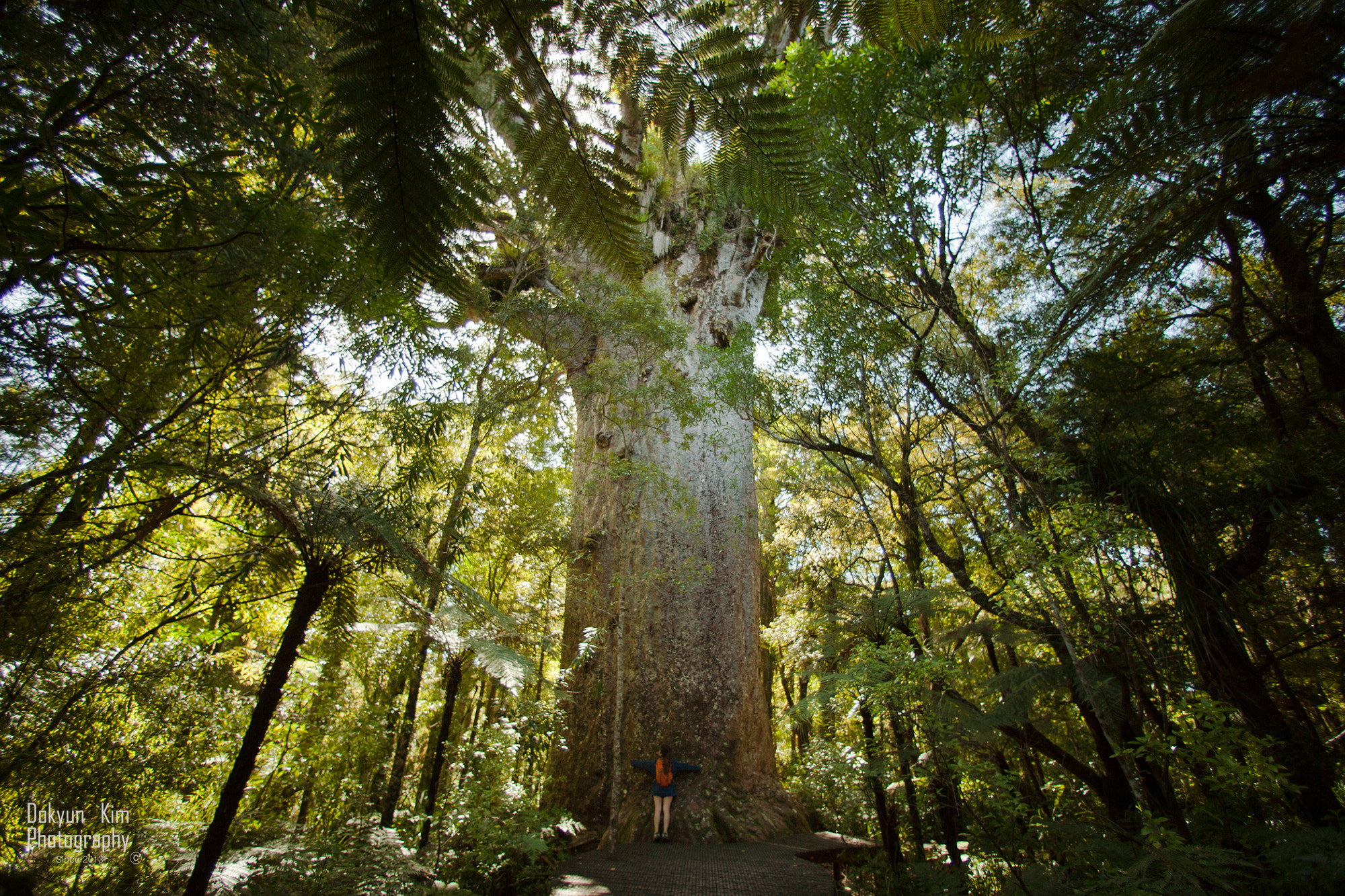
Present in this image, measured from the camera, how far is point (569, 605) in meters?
5.69

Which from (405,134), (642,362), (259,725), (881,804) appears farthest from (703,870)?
(405,134)

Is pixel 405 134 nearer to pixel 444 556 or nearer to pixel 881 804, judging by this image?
pixel 444 556

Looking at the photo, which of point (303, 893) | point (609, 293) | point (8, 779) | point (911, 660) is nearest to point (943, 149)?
point (609, 293)

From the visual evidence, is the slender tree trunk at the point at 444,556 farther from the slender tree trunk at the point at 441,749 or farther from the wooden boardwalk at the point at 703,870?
the wooden boardwalk at the point at 703,870

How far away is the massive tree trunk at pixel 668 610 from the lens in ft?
15.8

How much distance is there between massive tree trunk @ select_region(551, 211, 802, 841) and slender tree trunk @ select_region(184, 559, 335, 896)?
2223 millimetres

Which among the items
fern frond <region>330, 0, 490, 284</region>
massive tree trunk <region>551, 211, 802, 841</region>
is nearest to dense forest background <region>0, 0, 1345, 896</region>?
fern frond <region>330, 0, 490, 284</region>

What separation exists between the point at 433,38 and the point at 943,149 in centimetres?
421

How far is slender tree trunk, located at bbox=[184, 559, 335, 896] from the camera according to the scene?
245 centimetres

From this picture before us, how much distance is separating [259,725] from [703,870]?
110 inches

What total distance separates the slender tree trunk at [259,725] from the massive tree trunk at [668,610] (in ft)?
7.29

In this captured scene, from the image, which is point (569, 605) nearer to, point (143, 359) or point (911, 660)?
point (911, 660)

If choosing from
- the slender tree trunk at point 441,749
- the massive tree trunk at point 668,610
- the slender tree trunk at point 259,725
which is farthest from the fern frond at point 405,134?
the massive tree trunk at point 668,610

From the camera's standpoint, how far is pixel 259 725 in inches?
107
